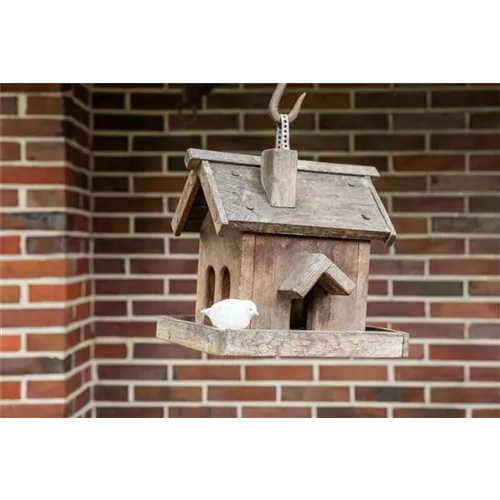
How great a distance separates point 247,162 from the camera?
1.81 meters

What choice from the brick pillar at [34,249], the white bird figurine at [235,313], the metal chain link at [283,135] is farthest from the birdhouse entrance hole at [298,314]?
the brick pillar at [34,249]

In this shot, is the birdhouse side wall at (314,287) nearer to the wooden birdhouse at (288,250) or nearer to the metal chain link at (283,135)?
the wooden birdhouse at (288,250)

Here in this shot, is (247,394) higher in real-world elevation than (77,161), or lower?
lower

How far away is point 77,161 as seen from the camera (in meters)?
2.62

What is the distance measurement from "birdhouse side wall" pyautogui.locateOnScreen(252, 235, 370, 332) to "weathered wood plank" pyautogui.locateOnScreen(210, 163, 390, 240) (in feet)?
0.11

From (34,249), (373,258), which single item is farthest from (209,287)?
(373,258)

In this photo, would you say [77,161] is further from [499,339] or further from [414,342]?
[499,339]

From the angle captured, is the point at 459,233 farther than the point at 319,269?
Yes

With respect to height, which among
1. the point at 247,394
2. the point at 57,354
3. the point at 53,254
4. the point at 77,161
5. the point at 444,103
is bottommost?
the point at 247,394

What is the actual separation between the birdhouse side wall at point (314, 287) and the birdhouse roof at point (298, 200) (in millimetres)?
33

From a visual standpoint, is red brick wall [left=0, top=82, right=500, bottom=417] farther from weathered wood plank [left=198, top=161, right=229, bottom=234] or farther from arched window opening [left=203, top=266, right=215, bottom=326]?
weathered wood plank [left=198, top=161, right=229, bottom=234]

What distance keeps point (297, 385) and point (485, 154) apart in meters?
1.10

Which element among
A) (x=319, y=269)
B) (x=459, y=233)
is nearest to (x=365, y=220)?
(x=319, y=269)

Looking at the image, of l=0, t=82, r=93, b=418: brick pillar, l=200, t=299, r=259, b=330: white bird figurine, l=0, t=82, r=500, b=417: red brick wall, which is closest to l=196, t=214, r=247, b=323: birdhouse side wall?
l=200, t=299, r=259, b=330: white bird figurine
